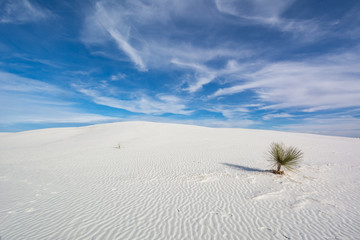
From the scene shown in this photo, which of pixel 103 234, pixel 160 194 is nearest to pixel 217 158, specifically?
pixel 160 194

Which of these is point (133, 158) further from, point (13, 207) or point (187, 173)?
point (13, 207)

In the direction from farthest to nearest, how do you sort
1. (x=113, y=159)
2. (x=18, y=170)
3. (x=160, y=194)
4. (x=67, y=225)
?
(x=113, y=159)
(x=18, y=170)
(x=160, y=194)
(x=67, y=225)

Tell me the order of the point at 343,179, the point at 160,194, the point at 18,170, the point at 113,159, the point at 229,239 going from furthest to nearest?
the point at 113,159, the point at 18,170, the point at 343,179, the point at 160,194, the point at 229,239

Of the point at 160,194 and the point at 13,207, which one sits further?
the point at 160,194

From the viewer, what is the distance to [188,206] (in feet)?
17.1

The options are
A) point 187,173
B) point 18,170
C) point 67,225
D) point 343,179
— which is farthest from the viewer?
point 18,170

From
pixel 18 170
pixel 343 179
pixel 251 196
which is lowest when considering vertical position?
pixel 18 170

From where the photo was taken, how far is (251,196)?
604 cm

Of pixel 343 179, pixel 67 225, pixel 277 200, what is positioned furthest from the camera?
pixel 343 179

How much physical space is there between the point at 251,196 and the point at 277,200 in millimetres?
852

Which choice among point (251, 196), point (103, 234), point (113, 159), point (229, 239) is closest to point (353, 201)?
point (251, 196)

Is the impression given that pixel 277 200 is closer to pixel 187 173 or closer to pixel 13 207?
pixel 187 173

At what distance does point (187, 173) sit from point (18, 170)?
33.5 ft

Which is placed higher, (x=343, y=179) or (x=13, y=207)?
(x=343, y=179)
